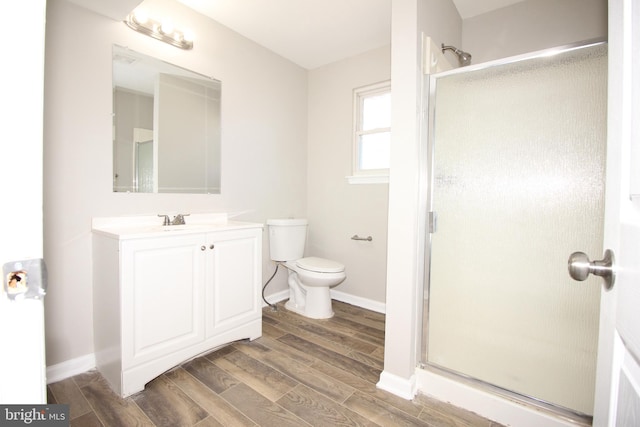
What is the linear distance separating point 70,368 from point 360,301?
2240 millimetres

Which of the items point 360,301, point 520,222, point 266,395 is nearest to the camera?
point 520,222

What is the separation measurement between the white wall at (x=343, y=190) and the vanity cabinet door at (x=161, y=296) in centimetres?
155

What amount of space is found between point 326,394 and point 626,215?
61.9 inches

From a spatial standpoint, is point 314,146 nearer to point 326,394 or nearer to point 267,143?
point 267,143

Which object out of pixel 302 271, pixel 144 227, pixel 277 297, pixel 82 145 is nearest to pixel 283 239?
pixel 302 271

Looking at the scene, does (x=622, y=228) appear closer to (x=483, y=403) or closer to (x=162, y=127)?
(x=483, y=403)

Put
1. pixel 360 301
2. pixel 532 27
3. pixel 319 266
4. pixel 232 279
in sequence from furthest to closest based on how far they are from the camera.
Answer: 1. pixel 360 301
2. pixel 319 266
3. pixel 532 27
4. pixel 232 279

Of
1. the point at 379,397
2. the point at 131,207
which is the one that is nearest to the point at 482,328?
the point at 379,397

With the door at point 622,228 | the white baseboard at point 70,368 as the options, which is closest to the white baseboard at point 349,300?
the white baseboard at point 70,368

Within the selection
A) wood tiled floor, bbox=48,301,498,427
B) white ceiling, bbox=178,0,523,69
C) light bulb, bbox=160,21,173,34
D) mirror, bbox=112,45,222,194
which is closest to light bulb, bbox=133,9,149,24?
light bulb, bbox=160,21,173,34

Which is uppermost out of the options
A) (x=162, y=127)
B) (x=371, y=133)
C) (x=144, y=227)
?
(x=371, y=133)

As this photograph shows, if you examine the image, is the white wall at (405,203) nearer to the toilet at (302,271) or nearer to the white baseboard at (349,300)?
the toilet at (302,271)

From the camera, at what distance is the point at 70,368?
172 cm

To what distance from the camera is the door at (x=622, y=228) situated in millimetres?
449
